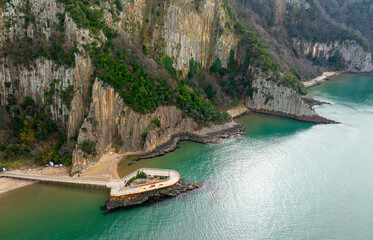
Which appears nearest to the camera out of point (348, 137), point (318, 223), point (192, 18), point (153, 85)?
point (318, 223)

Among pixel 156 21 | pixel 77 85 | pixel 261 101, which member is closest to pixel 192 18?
pixel 156 21

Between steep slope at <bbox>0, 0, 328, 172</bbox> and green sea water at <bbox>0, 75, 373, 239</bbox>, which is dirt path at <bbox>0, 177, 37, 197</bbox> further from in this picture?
steep slope at <bbox>0, 0, 328, 172</bbox>

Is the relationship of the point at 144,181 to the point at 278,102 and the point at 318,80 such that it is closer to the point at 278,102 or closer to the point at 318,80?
the point at 278,102

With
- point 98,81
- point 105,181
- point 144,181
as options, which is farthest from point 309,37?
point 105,181

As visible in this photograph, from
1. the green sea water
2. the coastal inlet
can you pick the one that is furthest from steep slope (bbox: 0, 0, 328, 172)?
the green sea water

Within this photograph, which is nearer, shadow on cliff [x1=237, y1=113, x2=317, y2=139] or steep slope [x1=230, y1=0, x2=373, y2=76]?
shadow on cliff [x1=237, y1=113, x2=317, y2=139]

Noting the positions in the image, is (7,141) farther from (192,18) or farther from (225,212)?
(192,18)

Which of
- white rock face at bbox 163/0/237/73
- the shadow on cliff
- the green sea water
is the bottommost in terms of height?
the green sea water
